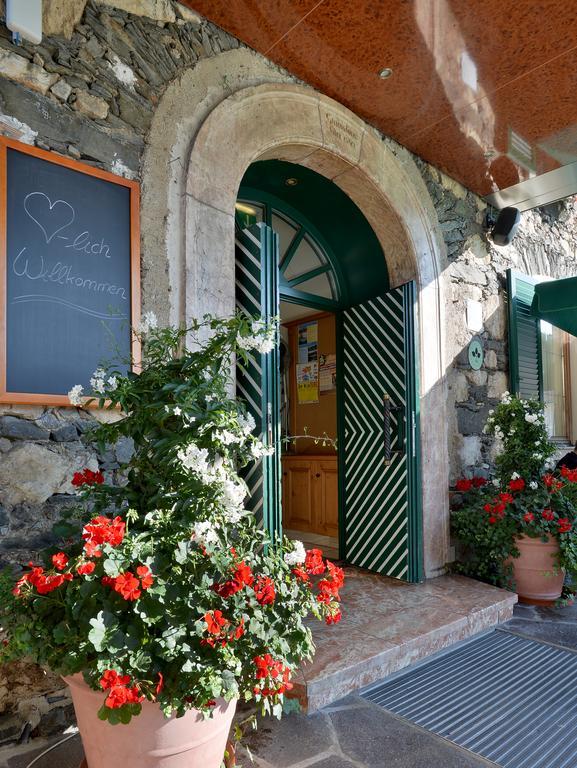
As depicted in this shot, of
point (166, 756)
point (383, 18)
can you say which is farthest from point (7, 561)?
point (383, 18)

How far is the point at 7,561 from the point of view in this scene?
2.24 metres

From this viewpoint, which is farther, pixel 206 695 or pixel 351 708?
pixel 351 708

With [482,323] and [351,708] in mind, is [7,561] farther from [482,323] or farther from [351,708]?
[482,323]

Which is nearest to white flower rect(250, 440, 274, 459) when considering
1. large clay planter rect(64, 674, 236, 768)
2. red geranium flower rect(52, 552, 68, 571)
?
red geranium flower rect(52, 552, 68, 571)

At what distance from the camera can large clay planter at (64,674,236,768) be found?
1622mm

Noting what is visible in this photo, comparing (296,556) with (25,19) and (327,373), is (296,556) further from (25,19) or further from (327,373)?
(327,373)

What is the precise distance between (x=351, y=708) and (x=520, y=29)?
3.80 metres

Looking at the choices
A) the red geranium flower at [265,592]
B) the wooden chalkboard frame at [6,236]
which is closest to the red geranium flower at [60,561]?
the red geranium flower at [265,592]

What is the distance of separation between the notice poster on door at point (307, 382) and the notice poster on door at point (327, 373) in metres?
0.07

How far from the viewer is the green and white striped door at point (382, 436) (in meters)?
4.23

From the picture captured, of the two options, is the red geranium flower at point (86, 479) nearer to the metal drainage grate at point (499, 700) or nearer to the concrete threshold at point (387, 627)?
the concrete threshold at point (387, 627)

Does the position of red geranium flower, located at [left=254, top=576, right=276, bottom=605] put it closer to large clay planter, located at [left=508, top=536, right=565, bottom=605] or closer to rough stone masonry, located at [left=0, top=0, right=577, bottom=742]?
rough stone masonry, located at [left=0, top=0, right=577, bottom=742]

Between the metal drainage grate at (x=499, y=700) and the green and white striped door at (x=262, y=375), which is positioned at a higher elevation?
the green and white striped door at (x=262, y=375)

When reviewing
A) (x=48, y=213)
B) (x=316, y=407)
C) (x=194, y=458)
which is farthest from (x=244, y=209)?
(x=194, y=458)
